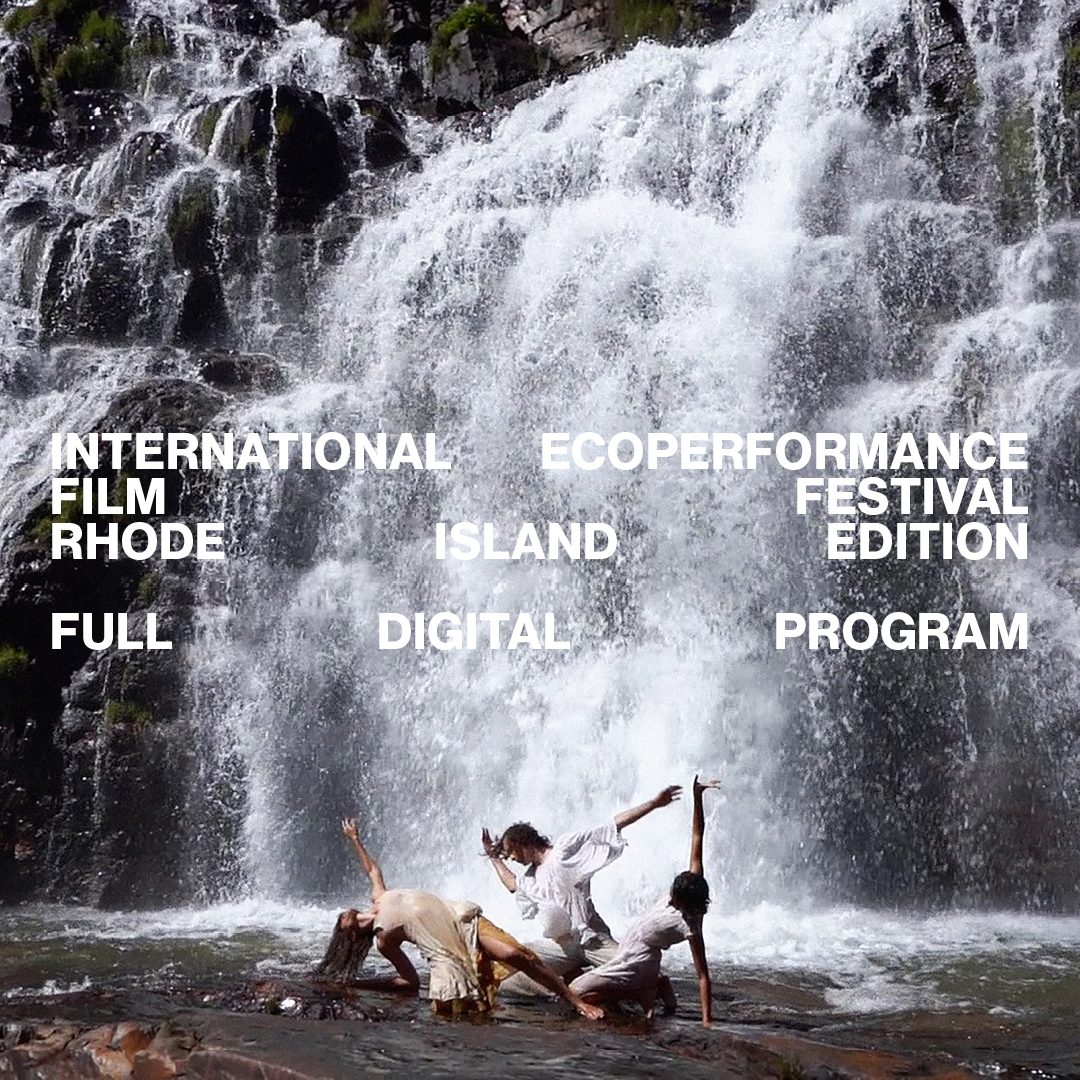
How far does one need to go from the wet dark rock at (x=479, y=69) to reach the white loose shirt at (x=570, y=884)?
90.5 ft

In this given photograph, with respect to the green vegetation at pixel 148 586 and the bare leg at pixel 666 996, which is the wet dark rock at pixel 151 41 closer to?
the green vegetation at pixel 148 586

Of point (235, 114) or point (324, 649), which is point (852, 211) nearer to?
point (324, 649)

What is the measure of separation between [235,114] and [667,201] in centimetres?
1033

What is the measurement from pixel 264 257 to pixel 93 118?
32.5 ft

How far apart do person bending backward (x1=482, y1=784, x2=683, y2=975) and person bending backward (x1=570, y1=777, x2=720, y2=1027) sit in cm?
29

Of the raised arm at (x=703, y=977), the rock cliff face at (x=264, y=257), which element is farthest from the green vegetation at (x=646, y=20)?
the raised arm at (x=703, y=977)

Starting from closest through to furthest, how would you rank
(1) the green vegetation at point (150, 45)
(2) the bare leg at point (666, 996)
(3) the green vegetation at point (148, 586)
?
(2) the bare leg at point (666, 996) → (3) the green vegetation at point (148, 586) → (1) the green vegetation at point (150, 45)

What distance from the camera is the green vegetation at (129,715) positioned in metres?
19.2

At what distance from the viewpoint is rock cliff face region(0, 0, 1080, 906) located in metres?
18.8

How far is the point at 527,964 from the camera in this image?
Result: 8.06 m

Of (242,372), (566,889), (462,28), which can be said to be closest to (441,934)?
(566,889)

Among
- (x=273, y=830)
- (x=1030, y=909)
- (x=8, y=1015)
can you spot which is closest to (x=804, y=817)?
(x=1030, y=909)

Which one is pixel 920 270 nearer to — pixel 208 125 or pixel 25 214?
pixel 208 125

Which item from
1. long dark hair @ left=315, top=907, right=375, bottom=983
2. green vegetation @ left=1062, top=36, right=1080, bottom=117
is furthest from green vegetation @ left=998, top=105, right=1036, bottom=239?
long dark hair @ left=315, top=907, right=375, bottom=983
